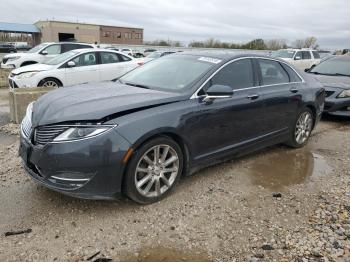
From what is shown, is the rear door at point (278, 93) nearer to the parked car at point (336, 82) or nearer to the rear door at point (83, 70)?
the parked car at point (336, 82)

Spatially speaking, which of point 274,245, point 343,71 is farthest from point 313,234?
point 343,71

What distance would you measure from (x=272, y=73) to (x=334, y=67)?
5559 mm

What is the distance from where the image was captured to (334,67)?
32.4ft

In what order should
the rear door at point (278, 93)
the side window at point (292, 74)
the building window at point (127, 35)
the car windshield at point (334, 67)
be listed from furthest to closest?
the building window at point (127, 35) < the car windshield at point (334, 67) < the side window at point (292, 74) < the rear door at point (278, 93)

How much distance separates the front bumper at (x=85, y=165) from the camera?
325 centimetres

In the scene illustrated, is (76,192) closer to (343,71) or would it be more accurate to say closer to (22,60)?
(343,71)

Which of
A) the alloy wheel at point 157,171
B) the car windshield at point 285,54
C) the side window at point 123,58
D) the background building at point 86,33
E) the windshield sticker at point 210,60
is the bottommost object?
the alloy wheel at point 157,171

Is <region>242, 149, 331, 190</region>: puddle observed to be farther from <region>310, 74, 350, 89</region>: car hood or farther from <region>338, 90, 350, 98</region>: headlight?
<region>310, 74, 350, 89</region>: car hood

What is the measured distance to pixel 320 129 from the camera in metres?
7.59

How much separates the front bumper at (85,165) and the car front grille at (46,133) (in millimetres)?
65

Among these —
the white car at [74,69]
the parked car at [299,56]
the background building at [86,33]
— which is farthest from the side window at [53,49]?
the background building at [86,33]

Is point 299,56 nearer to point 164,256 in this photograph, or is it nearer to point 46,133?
point 46,133

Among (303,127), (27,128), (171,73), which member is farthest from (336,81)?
(27,128)

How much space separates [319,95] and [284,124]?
126cm
